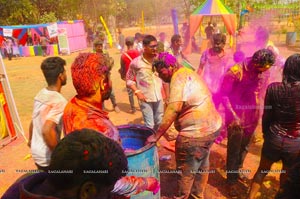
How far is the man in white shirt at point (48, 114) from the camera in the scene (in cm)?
255

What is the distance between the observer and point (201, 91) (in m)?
2.90

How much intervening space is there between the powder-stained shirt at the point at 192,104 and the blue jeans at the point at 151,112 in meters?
1.63

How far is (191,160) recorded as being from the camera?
9.64 feet

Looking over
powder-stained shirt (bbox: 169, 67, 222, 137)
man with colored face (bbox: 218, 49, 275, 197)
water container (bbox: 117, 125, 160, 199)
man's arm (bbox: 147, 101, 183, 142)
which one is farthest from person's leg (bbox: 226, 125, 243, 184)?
water container (bbox: 117, 125, 160, 199)

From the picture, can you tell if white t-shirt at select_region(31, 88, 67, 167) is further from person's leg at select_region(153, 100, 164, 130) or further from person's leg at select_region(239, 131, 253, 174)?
person's leg at select_region(239, 131, 253, 174)

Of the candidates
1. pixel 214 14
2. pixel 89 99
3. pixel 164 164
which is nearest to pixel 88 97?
pixel 89 99

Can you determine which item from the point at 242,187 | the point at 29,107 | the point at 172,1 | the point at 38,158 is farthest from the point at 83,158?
the point at 172,1

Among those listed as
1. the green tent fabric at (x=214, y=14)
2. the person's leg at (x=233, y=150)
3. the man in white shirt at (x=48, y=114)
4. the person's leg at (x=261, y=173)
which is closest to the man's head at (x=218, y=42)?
the person's leg at (x=233, y=150)

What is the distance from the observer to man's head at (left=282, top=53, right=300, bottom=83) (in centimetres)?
274

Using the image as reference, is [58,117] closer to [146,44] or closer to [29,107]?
[146,44]

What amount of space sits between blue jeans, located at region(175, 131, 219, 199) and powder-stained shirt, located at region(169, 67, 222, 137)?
0.24 ft

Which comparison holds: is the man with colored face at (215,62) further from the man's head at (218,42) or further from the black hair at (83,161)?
the black hair at (83,161)

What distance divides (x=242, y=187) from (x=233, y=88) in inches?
55.0

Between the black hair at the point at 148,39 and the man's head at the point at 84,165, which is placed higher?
the black hair at the point at 148,39
